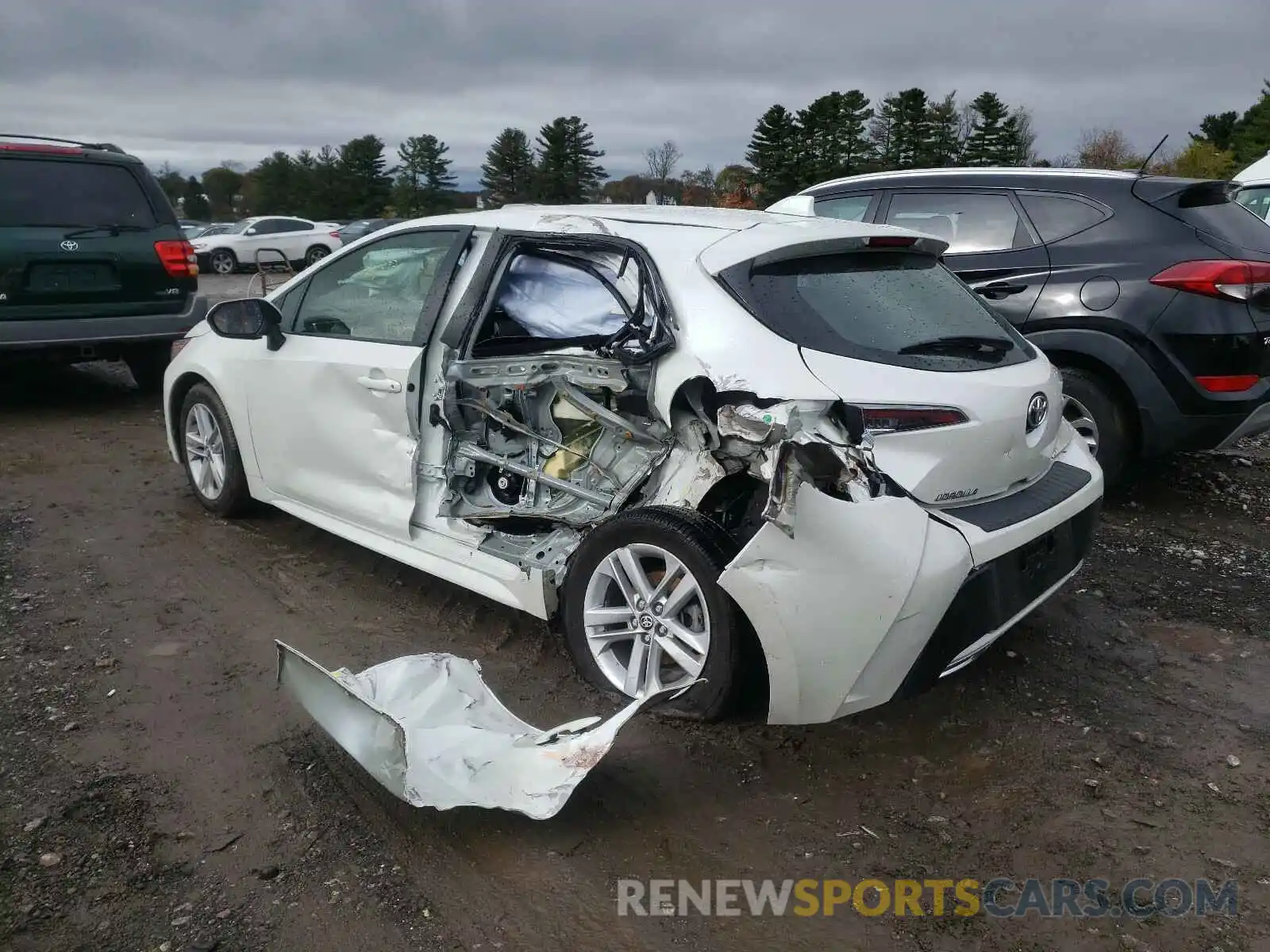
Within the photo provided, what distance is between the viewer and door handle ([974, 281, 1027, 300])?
5.64 metres

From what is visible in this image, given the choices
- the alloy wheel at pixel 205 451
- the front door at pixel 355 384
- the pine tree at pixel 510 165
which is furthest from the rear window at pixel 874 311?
the pine tree at pixel 510 165

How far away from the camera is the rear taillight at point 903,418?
9.53 feet

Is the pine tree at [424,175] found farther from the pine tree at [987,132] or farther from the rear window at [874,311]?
the rear window at [874,311]

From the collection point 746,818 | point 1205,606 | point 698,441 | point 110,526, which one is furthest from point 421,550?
point 1205,606

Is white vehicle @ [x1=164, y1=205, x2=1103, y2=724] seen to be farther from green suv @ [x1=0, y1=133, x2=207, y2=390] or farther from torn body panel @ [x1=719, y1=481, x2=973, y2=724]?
green suv @ [x1=0, y1=133, x2=207, y2=390]

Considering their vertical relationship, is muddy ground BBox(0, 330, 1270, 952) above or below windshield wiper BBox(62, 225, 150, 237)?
below

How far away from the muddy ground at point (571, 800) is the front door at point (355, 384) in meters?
0.47

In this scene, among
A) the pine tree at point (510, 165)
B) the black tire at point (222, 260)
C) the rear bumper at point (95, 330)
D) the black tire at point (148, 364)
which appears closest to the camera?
the rear bumper at point (95, 330)

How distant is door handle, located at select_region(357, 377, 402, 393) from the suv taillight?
14.8ft

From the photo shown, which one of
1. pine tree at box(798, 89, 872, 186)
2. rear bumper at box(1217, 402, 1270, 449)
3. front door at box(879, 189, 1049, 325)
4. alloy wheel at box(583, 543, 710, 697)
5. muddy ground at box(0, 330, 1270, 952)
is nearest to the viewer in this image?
muddy ground at box(0, 330, 1270, 952)

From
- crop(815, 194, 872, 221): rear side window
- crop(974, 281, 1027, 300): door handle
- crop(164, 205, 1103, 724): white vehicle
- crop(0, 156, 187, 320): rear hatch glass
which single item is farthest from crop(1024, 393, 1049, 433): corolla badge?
crop(0, 156, 187, 320): rear hatch glass

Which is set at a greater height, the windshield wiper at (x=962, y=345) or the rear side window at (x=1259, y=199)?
the rear side window at (x=1259, y=199)

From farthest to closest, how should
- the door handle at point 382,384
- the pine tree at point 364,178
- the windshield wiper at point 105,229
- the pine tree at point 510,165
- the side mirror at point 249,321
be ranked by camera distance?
the pine tree at point 364,178 → the pine tree at point 510,165 → the windshield wiper at point 105,229 → the side mirror at point 249,321 → the door handle at point 382,384

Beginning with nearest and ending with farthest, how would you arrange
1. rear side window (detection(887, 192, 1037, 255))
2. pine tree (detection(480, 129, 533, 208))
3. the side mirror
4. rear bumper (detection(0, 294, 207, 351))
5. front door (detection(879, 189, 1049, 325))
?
the side mirror < front door (detection(879, 189, 1049, 325)) < rear side window (detection(887, 192, 1037, 255)) < rear bumper (detection(0, 294, 207, 351)) < pine tree (detection(480, 129, 533, 208))
